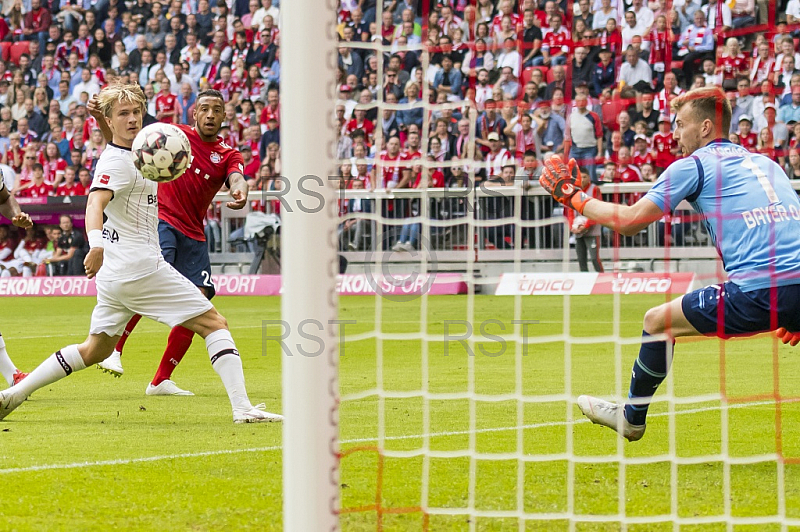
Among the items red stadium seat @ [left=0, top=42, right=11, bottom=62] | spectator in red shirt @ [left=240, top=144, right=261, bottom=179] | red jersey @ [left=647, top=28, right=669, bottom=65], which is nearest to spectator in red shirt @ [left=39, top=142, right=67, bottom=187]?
red stadium seat @ [left=0, top=42, right=11, bottom=62]

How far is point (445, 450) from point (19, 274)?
1450 centimetres

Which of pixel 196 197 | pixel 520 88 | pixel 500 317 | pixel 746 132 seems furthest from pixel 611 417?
pixel 500 317

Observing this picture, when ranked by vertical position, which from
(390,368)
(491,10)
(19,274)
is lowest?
(19,274)

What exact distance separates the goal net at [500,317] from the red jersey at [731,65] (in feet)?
0.22

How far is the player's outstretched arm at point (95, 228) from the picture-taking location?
5.55 metres

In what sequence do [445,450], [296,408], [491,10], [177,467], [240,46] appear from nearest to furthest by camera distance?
1. [296,408]
2. [177,467]
3. [445,450]
4. [491,10]
5. [240,46]

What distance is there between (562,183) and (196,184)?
3.60 m

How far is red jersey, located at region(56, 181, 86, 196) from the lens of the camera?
18266 mm

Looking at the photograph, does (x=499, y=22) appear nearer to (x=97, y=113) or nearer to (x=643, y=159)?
(x=643, y=159)

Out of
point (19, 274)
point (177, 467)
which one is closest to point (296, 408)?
point (177, 467)

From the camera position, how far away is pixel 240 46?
19.6m

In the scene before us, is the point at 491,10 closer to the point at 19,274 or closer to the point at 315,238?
the point at 315,238

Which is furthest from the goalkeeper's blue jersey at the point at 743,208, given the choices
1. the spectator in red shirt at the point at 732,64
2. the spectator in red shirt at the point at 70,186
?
the spectator in red shirt at the point at 70,186

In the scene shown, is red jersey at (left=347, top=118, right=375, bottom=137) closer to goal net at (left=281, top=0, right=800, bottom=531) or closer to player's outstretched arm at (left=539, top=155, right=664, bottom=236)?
goal net at (left=281, top=0, right=800, bottom=531)
